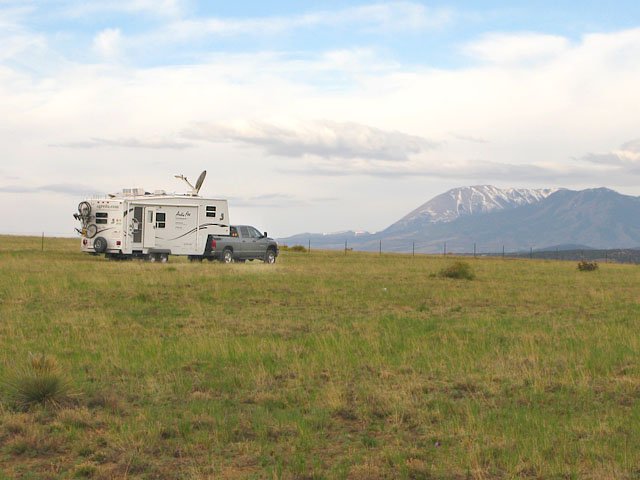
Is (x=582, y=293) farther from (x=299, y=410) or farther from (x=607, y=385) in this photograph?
(x=299, y=410)

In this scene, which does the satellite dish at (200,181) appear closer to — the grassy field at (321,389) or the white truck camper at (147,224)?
the white truck camper at (147,224)

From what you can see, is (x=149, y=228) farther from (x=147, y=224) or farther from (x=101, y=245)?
(x=101, y=245)

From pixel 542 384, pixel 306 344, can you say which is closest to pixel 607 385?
pixel 542 384

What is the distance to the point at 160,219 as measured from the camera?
119 feet

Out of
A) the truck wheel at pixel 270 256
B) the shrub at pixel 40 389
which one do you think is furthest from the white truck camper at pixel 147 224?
the shrub at pixel 40 389

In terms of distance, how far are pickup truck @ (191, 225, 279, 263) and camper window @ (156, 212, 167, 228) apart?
7.44 ft

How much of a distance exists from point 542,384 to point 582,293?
1510 centimetres

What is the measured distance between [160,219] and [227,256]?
3.62m

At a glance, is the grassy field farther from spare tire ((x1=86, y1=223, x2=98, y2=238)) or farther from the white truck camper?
spare tire ((x1=86, y1=223, x2=98, y2=238))

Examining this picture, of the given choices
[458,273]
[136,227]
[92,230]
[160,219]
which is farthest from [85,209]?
[458,273]

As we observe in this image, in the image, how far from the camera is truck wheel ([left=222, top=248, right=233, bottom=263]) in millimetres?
37188

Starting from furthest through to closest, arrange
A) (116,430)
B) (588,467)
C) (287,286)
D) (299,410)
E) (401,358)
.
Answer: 1. (287,286)
2. (401,358)
3. (299,410)
4. (116,430)
5. (588,467)

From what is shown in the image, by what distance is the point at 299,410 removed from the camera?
8.62 m

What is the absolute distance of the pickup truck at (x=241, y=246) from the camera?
3706 centimetres
